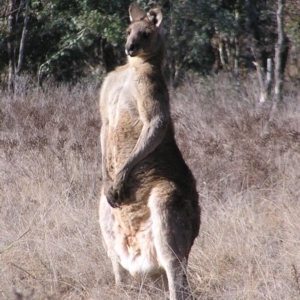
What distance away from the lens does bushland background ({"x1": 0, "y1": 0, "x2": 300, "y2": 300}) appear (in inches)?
193

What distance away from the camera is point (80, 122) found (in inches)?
388

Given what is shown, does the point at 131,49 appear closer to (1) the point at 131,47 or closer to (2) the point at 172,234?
(1) the point at 131,47

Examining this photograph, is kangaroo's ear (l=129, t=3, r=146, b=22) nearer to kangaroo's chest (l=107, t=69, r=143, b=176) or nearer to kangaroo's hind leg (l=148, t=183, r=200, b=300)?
kangaroo's chest (l=107, t=69, r=143, b=176)

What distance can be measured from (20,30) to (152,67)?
13057 millimetres

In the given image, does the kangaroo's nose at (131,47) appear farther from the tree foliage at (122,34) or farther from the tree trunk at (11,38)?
the tree trunk at (11,38)

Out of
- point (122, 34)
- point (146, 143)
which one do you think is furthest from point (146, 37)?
point (122, 34)

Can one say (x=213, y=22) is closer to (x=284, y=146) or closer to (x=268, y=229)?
(x=284, y=146)

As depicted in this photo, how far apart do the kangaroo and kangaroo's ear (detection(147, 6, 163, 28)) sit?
1cm

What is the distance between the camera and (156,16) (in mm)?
5270

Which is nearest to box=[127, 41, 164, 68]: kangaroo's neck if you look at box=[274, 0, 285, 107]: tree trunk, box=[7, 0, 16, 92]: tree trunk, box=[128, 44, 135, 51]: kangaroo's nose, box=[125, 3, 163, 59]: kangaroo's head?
box=[125, 3, 163, 59]: kangaroo's head

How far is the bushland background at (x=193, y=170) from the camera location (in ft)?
16.1

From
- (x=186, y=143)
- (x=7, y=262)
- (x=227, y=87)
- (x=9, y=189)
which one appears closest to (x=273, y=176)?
(x=186, y=143)

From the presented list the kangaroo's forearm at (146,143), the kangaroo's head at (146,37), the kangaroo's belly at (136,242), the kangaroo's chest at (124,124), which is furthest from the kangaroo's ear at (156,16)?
the kangaroo's belly at (136,242)

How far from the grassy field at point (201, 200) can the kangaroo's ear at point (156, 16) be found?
1725 mm
